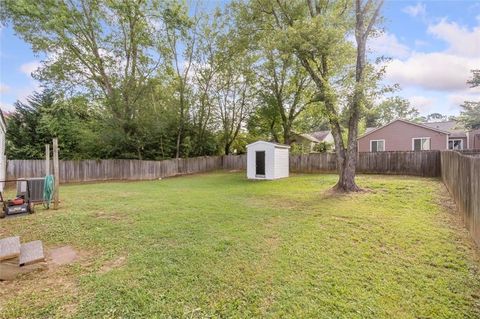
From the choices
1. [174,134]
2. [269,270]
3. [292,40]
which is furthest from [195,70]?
[269,270]

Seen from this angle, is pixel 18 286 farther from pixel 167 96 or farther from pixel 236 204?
pixel 167 96

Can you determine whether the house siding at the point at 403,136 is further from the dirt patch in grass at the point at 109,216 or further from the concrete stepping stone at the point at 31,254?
the concrete stepping stone at the point at 31,254

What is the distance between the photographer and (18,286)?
2.91 metres

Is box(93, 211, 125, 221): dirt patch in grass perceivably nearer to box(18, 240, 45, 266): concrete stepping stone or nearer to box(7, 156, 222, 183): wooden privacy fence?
box(18, 240, 45, 266): concrete stepping stone

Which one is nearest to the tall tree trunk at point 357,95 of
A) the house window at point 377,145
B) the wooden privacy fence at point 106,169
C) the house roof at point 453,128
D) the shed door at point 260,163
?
the shed door at point 260,163

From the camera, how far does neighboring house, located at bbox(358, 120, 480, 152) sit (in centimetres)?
1812

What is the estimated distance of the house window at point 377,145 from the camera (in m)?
20.2

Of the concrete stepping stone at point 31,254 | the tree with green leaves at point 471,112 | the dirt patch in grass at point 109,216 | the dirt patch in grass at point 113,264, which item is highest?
A: the tree with green leaves at point 471,112

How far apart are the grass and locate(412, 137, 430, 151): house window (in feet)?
50.6

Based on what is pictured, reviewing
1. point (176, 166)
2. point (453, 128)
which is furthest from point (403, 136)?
point (176, 166)

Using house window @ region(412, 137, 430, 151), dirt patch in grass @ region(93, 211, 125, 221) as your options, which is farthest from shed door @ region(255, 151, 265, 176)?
house window @ region(412, 137, 430, 151)

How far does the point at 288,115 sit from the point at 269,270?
1821cm

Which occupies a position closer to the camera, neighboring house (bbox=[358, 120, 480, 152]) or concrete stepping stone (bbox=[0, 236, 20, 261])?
concrete stepping stone (bbox=[0, 236, 20, 261])

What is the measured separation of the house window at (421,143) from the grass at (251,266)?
15.4 metres
